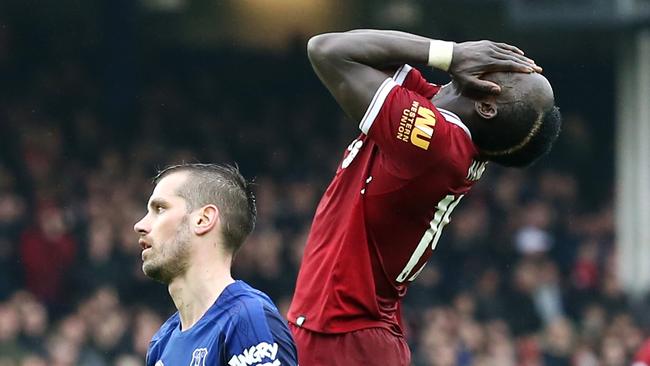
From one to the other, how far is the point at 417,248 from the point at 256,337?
97cm

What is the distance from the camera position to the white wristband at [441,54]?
468 cm

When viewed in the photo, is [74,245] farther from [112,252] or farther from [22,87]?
[22,87]

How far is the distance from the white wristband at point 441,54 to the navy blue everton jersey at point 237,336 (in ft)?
3.34

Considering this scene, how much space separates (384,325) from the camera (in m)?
4.99

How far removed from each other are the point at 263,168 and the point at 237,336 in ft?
50.4

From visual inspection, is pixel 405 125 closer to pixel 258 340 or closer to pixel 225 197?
pixel 225 197

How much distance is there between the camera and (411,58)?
15.5ft

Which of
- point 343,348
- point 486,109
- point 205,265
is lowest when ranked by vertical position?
point 343,348

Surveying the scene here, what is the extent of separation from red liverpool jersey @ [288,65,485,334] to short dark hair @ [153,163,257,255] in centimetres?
45

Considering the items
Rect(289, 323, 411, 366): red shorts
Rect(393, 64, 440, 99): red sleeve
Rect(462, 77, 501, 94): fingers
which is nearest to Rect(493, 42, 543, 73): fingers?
Rect(462, 77, 501, 94): fingers

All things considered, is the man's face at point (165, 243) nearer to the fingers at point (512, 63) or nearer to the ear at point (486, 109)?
the ear at point (486, 109)

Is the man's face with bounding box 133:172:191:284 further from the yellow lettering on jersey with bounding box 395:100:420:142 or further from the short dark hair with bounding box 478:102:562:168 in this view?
the short dark hair with bounding box 478:102:562:168

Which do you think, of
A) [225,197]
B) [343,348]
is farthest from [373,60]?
[343,348]

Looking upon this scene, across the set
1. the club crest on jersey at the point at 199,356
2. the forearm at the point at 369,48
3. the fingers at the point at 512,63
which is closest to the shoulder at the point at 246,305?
the club crest on jersey at the point at 199,356
